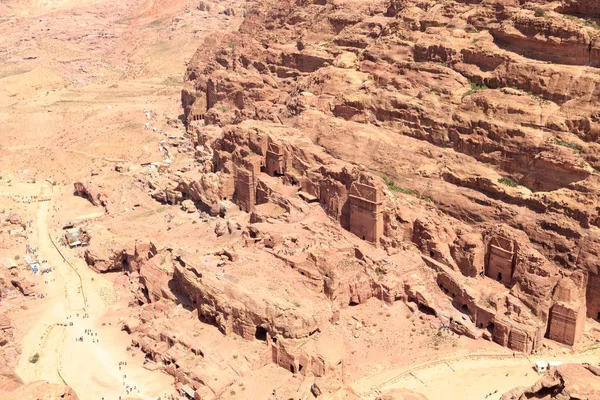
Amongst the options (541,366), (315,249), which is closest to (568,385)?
(541,366)

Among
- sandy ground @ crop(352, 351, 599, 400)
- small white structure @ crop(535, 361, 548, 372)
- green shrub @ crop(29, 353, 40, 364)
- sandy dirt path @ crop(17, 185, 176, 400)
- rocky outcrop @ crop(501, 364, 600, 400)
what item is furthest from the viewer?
green shrub @ crop(29, 353, 40, 364)

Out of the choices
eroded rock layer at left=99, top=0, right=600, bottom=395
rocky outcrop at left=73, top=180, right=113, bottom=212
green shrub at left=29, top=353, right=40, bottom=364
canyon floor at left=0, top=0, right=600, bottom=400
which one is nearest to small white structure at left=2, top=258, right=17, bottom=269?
canyon floor at left=0, top=0, right=600, bottom=400

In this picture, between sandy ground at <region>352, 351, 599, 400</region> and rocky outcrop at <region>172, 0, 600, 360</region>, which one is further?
rocky outcrop at <region>172, 0, 600, 360</region>

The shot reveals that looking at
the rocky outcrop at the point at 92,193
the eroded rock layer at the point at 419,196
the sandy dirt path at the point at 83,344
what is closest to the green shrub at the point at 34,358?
the sandy dirt path at the point at 83,344

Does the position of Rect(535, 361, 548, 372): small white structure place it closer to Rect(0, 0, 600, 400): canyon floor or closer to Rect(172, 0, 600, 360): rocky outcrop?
Rect(0, 0, 600, 400): canyon floor

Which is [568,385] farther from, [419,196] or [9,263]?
[9,263]

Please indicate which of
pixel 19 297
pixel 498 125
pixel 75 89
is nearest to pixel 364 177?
pixel 498 125

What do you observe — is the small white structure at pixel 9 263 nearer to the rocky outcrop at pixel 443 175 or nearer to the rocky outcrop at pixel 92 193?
the rocky outcrop at pixel 92 193
